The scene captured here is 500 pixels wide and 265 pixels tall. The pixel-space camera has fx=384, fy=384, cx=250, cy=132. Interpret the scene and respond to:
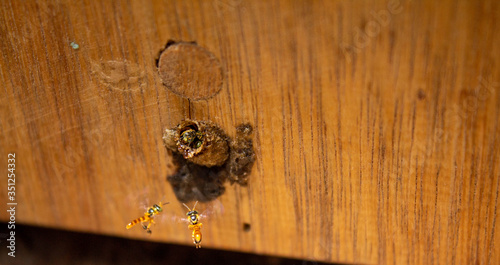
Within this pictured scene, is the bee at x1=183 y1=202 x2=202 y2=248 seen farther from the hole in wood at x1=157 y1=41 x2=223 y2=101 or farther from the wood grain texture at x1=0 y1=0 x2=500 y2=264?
the hole in wood at x1=157 y1=41 x2=223 y2=101

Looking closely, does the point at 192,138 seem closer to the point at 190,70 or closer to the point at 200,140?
the point at 200,140

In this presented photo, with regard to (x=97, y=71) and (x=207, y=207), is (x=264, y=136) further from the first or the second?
(x=97, y=71)

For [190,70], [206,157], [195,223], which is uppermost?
[190,70]

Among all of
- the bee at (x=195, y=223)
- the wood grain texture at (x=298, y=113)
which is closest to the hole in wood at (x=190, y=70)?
the wood grain texture at (x=298, y=113)

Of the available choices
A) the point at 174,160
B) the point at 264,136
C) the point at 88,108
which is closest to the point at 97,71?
the point at 88,108

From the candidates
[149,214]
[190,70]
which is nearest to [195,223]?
[149,214]

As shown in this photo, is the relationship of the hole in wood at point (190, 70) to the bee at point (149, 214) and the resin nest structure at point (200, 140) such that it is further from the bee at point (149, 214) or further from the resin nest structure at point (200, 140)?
the bee at point (149, 214)
